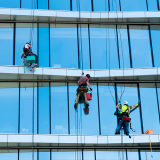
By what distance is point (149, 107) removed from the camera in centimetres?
2173

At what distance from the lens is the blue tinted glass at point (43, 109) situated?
2078 centimetres

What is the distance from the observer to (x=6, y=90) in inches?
856

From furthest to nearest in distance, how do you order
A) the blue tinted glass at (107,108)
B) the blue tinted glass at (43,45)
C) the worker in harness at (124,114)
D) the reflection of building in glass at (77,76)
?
the blue tinted glass at (43,45)
the blue tinted glass at (107,108)
the reflection of building in glass at (77,76)
the worker in harness at (124,114)

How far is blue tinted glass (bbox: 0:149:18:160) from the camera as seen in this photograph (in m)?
20.3

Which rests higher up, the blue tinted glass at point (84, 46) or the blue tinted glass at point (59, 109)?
the blue tinted glass at point (84, 46)

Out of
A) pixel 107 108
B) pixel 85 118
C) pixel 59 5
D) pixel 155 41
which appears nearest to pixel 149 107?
pixel 107 108

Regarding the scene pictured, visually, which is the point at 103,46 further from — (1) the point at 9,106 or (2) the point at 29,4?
(1) the point at 9,106

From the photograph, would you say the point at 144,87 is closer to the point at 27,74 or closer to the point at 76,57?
the point at 76,57

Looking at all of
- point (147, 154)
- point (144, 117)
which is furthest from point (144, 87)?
point (147, 154)

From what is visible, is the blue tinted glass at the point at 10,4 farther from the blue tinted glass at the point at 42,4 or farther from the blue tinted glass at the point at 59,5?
the blue tinted glass at the point at 59,5

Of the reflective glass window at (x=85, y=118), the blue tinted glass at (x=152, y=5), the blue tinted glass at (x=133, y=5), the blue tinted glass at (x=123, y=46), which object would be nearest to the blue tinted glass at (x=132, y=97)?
the blue tinted glass at (x=123, y=46)

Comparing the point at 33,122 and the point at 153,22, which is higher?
the point at 153,22

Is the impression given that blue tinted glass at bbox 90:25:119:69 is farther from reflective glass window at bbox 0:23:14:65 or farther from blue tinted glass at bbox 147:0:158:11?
reflective glass window at bbox 0:23:14:65

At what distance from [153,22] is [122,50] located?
298cm
